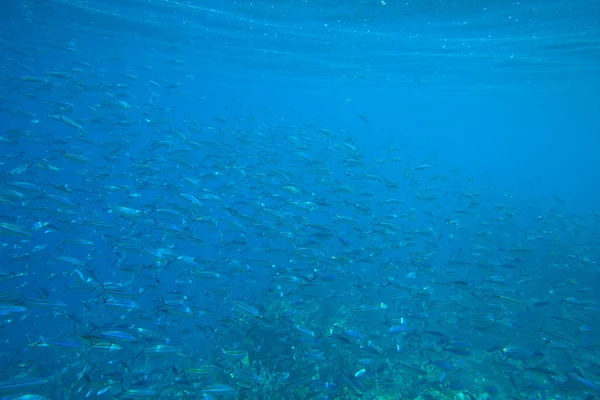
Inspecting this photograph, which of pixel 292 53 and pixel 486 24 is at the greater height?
pixel 486 24

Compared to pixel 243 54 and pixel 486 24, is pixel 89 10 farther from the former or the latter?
pixel 486 24

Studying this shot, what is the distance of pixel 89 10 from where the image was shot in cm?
2027

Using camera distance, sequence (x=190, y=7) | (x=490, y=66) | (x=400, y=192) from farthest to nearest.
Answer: (x=400, y=192) → (x=490, y=66) → (x=190, y=7)

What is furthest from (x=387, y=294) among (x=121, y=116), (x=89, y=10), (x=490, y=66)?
(x=89, y=10)

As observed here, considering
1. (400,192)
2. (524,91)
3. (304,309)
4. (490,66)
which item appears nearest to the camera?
(304,309)

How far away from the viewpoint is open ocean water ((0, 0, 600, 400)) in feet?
25.6

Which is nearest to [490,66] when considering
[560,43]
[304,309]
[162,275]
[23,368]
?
[560,43]

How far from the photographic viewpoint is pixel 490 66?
2508cm

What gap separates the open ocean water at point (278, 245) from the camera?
7.80 metres

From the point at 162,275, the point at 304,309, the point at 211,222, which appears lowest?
the point at 162,275

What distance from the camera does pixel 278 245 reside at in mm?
17078

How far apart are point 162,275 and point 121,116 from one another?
9.04m

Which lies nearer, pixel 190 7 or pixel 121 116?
pixel 121 116

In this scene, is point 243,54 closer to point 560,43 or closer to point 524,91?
point 560,43
